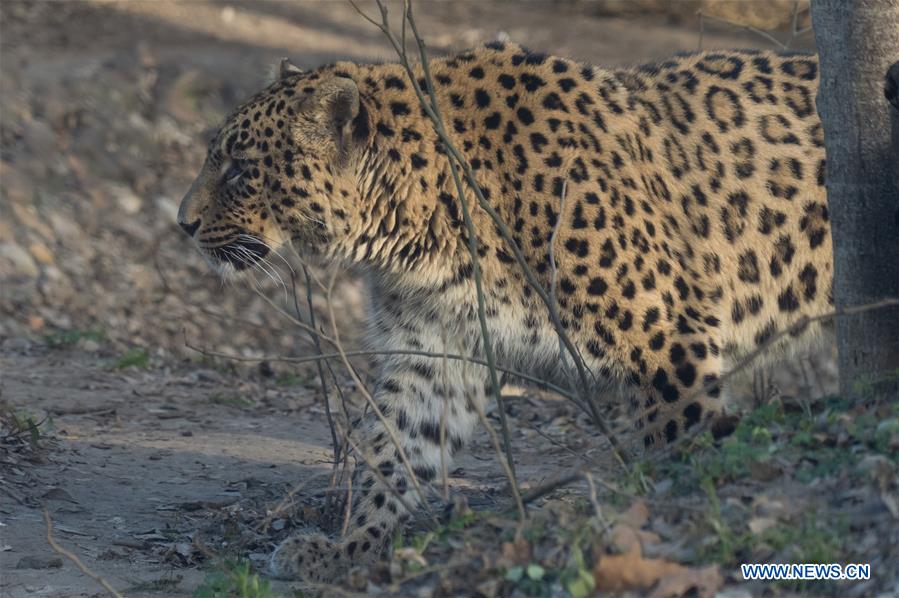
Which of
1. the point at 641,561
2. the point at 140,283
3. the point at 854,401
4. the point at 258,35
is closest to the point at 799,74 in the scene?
the point at 854,401

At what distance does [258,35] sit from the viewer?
47.3 ft

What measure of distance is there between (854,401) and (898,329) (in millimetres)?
380

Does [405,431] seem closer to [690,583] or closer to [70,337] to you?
[690,583]

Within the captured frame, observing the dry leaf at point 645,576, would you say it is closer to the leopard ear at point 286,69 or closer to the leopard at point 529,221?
the leopard at point 529,221

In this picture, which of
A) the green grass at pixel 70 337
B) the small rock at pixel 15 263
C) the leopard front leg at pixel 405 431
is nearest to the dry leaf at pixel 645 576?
the leopard front leg at pixel 405 431

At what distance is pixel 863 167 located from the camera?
4910 millimetres

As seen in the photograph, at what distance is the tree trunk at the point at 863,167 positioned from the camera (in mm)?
4840

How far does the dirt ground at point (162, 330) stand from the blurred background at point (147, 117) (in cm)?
2

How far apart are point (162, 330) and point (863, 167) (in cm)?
582

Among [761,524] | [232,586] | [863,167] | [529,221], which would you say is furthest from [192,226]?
[761,524]

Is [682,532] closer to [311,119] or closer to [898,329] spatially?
[898,329]

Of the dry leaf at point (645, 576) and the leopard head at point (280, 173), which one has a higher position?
the leopard head at point (280, 173)

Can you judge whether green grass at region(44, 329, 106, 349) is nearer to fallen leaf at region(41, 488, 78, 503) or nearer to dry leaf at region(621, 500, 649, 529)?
fallen leaf at region(41, 488, 78, 503)

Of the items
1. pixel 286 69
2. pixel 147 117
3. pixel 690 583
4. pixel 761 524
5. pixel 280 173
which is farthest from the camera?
pixel 147 117
